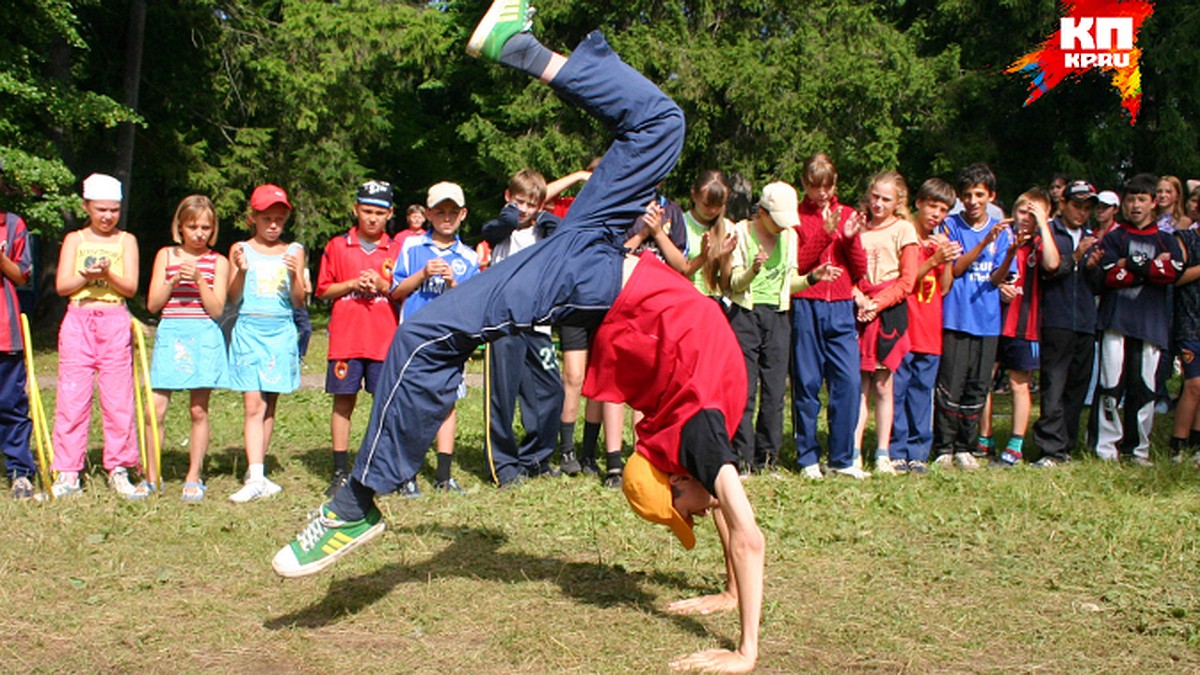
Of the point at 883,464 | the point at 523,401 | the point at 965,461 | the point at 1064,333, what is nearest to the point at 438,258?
the point at 523,401

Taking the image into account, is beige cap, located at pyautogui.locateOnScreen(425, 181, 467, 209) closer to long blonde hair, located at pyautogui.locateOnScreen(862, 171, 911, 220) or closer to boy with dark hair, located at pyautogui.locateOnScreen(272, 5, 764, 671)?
boy with dark hair, located at pyautogui.locateOnScreen(272, 5, 764, 671)

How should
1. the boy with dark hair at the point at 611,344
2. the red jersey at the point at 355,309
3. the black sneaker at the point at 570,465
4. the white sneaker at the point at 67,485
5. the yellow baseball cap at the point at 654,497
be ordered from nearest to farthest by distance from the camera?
1. the boy with dark hair at the point at 611,344
2. the yellow baseball cap at the point at 654,497
3. the white sneaker at the point at 67,485
4. the red jersey at the point at 355,309
5. the black sneaker at the point at 570,465

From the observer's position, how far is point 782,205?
730cm

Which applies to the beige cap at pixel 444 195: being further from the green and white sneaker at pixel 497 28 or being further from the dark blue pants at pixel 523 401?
the green and white sneaker at pixel 497 28

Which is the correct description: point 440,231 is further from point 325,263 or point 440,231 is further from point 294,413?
point 294,413

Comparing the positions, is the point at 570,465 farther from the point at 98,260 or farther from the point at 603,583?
the point at 98,260

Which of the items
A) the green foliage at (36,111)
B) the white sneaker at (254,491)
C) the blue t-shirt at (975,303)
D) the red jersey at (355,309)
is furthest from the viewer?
the green foliage at (36,111)

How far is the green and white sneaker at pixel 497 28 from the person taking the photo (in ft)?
15.2

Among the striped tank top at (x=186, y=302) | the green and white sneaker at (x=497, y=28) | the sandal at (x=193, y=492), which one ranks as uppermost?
the green and white sneaker at (x=497, y=28)

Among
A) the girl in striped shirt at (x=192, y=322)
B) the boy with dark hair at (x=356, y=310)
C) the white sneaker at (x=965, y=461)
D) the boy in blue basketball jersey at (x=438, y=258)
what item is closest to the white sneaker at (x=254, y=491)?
the girl in striped shirt at (x=192, y=322)

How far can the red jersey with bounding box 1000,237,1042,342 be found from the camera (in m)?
8.54

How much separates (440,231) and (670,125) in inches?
127

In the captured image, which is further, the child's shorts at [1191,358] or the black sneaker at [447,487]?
the child's shorts at [1191,358]

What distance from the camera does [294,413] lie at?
36.7 feet
